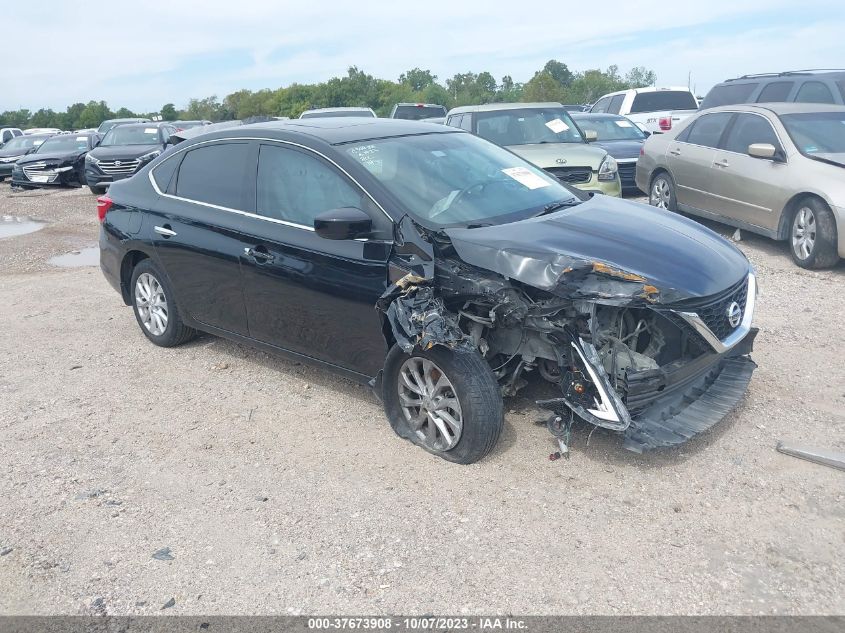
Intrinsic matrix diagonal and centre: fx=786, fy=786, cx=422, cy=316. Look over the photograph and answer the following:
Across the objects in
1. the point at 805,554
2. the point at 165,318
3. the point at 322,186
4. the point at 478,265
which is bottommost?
the point at 805,554

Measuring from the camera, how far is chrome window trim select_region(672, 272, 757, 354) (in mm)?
3954

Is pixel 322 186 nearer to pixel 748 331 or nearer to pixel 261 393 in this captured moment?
pixel 261 393

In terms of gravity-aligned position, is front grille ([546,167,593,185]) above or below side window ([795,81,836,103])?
below

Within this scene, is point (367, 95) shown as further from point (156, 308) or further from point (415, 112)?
point (156, 308)

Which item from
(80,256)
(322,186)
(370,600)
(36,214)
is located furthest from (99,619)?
(36,214)

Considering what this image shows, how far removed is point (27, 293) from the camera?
843 centimetres

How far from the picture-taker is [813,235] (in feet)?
25.5

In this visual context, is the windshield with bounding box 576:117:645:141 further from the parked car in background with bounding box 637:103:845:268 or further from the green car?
the parked car in background with bounding box 637:103:845:268

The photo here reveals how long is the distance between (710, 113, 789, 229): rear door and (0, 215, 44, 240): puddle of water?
35.2ft

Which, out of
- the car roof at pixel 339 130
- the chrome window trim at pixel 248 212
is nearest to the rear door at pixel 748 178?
the car roof at pixel 339 130

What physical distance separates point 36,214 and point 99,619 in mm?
14380

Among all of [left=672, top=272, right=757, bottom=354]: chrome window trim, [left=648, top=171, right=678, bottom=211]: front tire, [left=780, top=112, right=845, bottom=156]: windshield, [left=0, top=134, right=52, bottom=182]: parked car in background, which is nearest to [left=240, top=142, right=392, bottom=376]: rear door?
[left=672, top=272, right=757, bottom=354]: chrome window trim

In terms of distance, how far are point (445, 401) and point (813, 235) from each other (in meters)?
5.37

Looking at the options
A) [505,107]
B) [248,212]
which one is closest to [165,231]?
[248,212]
